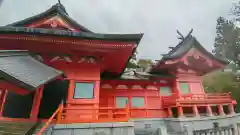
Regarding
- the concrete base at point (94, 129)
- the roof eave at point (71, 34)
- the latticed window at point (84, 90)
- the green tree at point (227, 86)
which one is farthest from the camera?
the green tree at point (227, 86)

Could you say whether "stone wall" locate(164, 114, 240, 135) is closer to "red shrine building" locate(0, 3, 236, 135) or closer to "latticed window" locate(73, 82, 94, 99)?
"red shrine building" locate(0, 3, 236, 135)

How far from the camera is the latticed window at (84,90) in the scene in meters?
7.91

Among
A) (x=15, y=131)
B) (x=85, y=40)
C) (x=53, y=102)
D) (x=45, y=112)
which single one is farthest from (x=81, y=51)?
(x=15, y=131)

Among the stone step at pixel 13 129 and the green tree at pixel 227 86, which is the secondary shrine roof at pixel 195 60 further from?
the green tree at pixel 227 86

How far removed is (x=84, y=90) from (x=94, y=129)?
247 cm

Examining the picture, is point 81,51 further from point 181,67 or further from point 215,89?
point 215,89

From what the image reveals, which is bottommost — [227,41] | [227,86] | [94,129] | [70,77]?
[94,129]

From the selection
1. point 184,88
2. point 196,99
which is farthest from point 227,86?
point 196,99

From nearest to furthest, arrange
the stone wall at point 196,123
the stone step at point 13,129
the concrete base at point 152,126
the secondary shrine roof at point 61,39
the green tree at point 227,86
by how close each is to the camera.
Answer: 1. the stone step at point 13,129
2. the concrete base at point 152,126
3. the secondary shrine roof at point 61,39
4. the stone wall at point 196,123
5. the green tree at point 227,86

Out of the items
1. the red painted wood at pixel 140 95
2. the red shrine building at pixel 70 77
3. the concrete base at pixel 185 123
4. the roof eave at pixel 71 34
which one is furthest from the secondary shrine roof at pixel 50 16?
the concrete base at pixel 185 123

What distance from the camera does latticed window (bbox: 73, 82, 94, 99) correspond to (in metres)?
7.91

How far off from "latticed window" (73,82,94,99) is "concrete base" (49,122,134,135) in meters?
2.10

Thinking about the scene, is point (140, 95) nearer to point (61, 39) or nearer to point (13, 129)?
point (61, 39)

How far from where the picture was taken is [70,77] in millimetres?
8055
